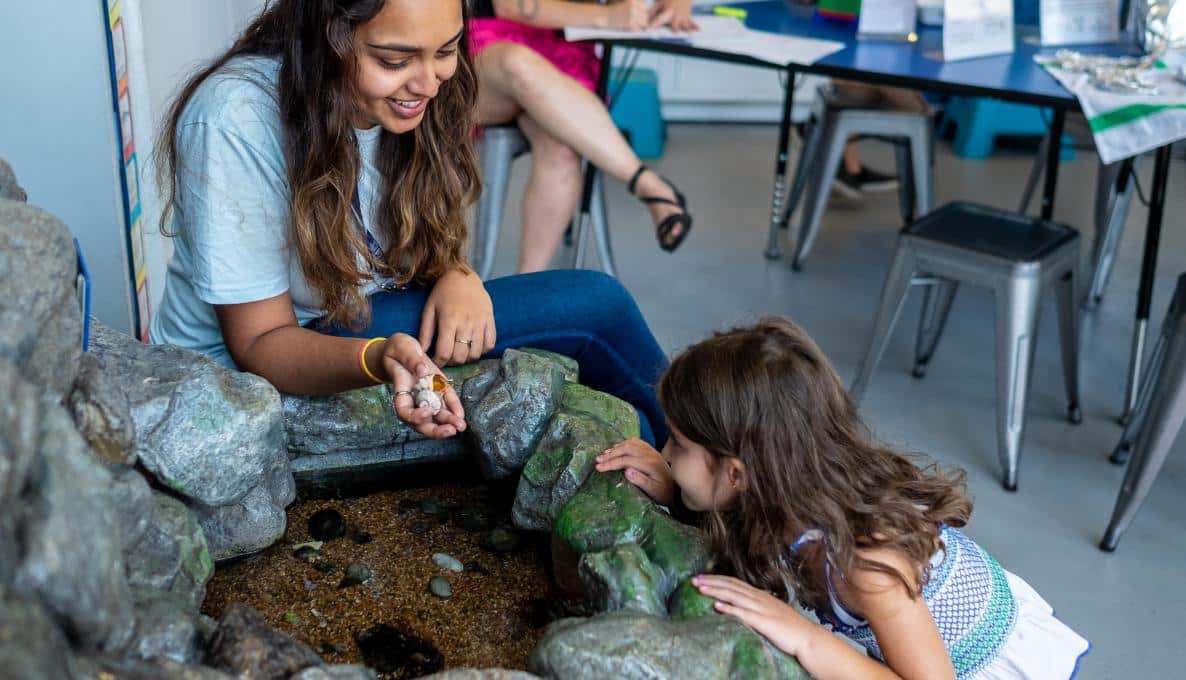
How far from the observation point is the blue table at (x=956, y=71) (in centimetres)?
239

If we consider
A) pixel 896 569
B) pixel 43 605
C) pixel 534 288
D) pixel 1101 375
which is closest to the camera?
pixel 43 605

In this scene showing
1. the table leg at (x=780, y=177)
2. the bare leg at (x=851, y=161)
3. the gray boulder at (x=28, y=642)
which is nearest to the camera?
the gray boulder at (x=28, y=642)

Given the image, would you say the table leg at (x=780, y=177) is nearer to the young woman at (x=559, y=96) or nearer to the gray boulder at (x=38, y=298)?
the young woman at (x=559, y=96)

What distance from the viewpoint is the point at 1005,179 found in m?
4.32

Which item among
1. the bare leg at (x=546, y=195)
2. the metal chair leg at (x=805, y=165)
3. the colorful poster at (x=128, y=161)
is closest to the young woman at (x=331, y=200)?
the colorful poster at (x=128, y=161)

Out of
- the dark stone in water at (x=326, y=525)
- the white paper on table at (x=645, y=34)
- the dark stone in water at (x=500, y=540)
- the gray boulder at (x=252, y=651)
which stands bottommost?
the dark stone in water at (x=500, y=540)

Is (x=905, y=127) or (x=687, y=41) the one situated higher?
(x=687, y=41)

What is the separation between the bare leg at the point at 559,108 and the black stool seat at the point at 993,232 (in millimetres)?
596

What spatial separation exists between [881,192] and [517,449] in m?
3.17

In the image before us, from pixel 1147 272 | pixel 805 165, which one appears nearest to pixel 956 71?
pixel 1147 272

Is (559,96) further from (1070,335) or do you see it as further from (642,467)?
(642,467)

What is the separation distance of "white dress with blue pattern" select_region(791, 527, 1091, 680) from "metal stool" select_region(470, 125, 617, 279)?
1718 mm

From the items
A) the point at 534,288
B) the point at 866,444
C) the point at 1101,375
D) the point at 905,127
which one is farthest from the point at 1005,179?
the point at 866,444

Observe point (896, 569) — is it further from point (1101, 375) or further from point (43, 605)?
point (1101, 375)
